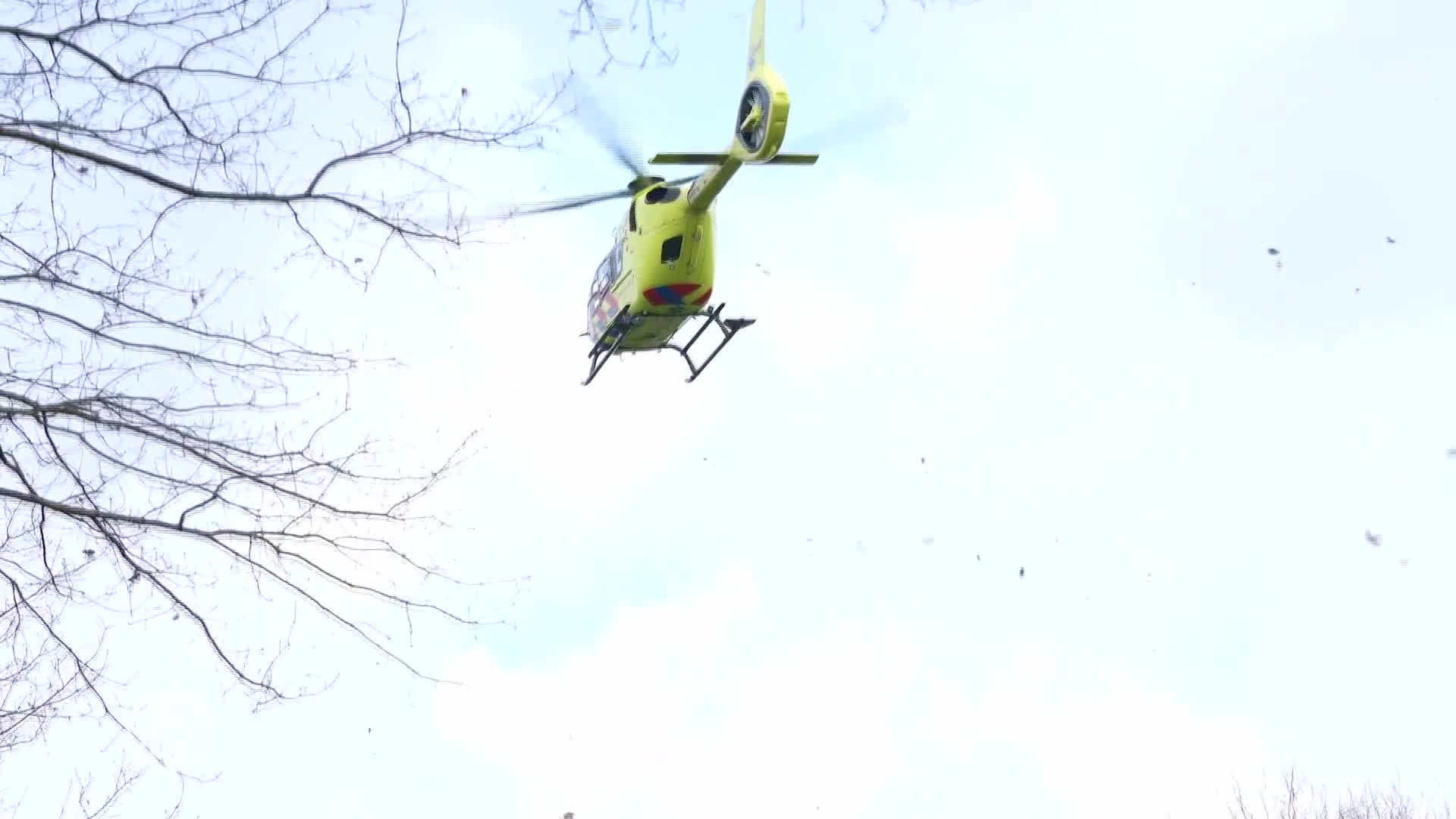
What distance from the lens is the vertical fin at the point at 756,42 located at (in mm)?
10211

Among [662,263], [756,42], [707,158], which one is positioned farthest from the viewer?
[662,263]

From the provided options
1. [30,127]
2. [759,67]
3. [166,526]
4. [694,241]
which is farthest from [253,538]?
[694,241]

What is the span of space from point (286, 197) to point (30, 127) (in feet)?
3.57

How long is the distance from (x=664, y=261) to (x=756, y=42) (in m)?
3.11

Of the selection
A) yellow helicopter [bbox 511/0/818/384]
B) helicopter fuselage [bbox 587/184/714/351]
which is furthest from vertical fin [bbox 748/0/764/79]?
helicopter fuselage [bbox 587/184/714/351]

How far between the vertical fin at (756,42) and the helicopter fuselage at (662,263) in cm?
252

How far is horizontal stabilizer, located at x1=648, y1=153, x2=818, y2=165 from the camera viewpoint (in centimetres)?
1185

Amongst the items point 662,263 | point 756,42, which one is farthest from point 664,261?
point 756,42

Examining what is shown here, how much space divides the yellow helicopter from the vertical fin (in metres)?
0.03

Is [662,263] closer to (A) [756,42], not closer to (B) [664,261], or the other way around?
(B) [664,261]

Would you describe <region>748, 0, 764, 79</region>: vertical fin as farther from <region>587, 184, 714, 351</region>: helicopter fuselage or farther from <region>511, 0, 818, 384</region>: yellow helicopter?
<region>587, 184, 714, 351</region>: helicopter fuselage

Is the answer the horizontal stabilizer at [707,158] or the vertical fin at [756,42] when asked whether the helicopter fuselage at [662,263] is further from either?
the vertical fin at [756,42]

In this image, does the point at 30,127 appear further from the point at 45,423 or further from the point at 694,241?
the point at 694,241

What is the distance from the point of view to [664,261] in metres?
13.0
